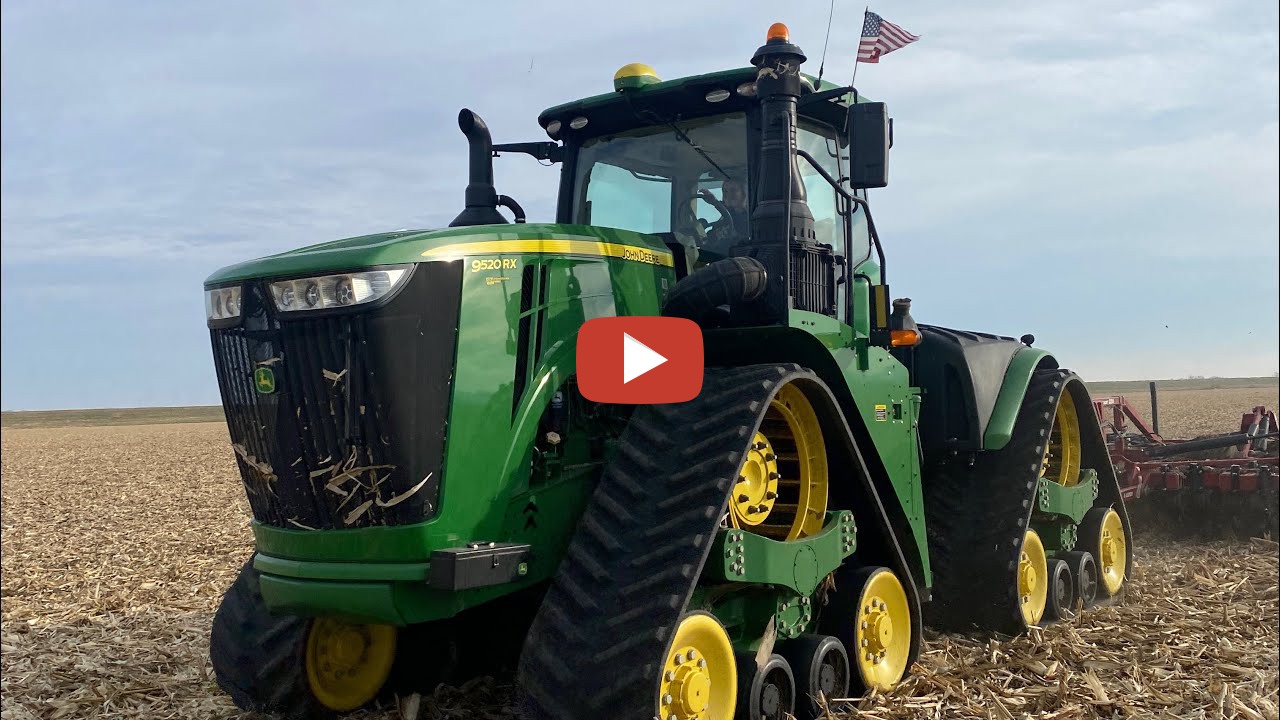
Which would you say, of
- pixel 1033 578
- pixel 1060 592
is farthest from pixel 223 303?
pixel 1060 592

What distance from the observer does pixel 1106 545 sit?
8.80 metres

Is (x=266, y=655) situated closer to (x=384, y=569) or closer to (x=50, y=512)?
(x=384, y=569)

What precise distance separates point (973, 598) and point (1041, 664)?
74 cm

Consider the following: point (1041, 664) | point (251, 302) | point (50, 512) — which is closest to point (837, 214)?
point (1041, 664)

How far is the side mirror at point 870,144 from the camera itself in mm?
5273

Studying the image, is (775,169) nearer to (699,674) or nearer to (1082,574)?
(699,674)

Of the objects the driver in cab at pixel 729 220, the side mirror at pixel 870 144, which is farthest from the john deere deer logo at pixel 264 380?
the side mirror at pixel 870 144

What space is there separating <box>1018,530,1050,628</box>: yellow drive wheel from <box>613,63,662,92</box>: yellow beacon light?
3.81 metres

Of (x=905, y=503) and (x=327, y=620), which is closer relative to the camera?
(x=327, y=620)

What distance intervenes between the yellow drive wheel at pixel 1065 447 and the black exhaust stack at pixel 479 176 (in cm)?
493

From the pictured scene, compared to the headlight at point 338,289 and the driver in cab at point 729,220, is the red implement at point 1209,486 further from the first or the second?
the headlight at point 338,289

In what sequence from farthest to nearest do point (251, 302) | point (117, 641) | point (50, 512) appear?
point (50, 512)
point (117, 641)
point (251, 302)

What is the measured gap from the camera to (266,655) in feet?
17.6

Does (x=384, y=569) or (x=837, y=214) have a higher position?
(x=837, y=214)
